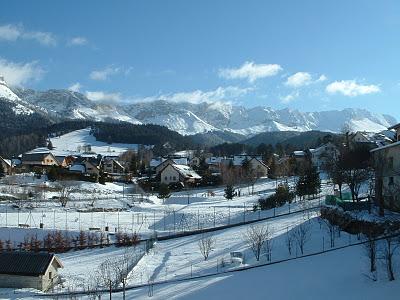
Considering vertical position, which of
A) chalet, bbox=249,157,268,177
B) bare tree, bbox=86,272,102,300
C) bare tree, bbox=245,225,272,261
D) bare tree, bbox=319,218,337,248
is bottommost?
bare tree, bbox=86,272,102,300

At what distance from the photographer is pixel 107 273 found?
1086 inches

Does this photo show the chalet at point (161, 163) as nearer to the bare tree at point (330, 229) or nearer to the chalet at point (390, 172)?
the bare tree at point (330, 229)

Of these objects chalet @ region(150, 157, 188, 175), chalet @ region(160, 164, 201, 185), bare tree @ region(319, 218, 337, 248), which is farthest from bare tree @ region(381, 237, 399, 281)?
chalet @ region(150, 157, 188, 175)

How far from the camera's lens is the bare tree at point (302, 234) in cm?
2774

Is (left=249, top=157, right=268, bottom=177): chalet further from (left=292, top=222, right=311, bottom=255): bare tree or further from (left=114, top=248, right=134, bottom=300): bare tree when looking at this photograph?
(left=114, top=248, right=134, bottom=300): bare tree

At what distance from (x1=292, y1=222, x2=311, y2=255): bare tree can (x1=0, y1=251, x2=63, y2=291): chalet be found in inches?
515

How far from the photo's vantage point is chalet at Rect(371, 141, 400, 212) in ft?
96.9

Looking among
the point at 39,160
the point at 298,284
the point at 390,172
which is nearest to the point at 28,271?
the point at 298,284

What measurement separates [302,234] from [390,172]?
267 inches

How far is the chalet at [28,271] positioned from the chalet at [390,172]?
1912cm

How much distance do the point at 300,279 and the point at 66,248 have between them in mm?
17895

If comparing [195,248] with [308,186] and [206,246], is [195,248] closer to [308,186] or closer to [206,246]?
[206,246]

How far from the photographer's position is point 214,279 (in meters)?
24.0

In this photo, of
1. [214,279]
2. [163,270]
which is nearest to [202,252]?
[163,270]
